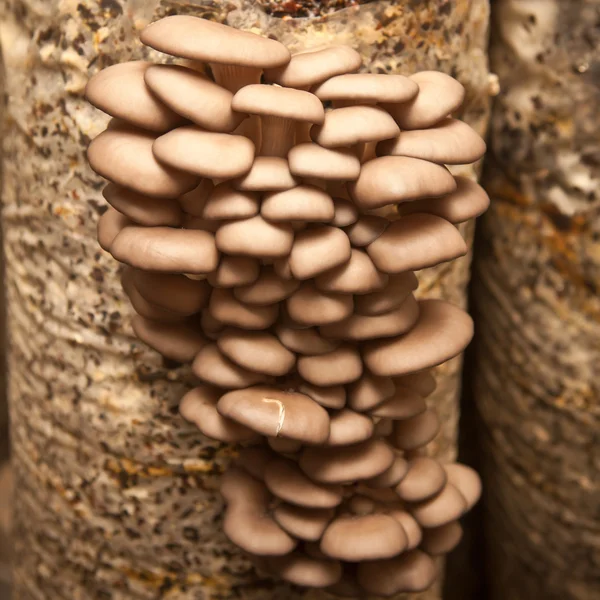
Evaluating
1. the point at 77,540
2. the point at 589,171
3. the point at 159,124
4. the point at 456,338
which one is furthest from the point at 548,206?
the point at 77,540

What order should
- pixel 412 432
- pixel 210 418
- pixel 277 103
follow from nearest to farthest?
pixel 277 103, pixel 210 418, pixel 412 432

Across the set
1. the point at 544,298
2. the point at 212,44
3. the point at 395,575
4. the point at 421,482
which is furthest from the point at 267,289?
the point at 544,298

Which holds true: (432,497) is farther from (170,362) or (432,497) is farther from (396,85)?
(396,85)

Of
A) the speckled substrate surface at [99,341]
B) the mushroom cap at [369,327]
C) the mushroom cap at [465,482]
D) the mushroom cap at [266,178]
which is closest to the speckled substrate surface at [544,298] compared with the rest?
the speckled substrate surface at [99,341]

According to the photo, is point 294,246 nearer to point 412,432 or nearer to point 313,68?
point 313,68

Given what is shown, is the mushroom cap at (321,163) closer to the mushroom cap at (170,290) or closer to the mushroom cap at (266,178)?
the mushroom cap at (266,178)

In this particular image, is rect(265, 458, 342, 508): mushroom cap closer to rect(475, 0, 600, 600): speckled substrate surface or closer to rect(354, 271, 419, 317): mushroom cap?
rect(354, 271, 419, 317): mushroom cap

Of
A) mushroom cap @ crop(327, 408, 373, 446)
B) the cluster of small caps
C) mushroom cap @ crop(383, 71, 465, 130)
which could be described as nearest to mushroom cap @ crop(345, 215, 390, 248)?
the cluster of small caps
